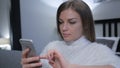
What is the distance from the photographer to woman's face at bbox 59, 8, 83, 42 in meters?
0.92

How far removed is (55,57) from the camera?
0.75 metres

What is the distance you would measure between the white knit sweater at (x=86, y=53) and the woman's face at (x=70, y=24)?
2.0 inches

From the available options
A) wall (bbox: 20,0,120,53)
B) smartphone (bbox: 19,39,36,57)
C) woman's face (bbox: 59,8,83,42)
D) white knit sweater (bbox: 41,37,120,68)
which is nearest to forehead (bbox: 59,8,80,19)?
woman's face (bbox: 59,8,83,42)

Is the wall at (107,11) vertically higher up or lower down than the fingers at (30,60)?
higher up

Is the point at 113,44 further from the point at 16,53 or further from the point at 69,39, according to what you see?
the point at 69,39

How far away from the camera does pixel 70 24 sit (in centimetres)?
93

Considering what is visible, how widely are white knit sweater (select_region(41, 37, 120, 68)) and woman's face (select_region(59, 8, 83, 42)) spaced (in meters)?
0.05

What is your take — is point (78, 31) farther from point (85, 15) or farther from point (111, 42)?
point (111, 42)

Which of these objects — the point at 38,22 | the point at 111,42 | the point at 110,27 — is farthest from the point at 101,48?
the point at 38,22

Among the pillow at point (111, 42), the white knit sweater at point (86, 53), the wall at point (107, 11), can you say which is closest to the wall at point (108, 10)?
the wall at point (107, 11)

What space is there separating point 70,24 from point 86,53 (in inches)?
6.0

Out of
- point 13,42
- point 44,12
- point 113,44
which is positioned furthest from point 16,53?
point 44,12

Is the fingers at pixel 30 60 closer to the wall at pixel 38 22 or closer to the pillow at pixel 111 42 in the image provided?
the pillow at pixel 111 42

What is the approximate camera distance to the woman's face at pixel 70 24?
92 cm
